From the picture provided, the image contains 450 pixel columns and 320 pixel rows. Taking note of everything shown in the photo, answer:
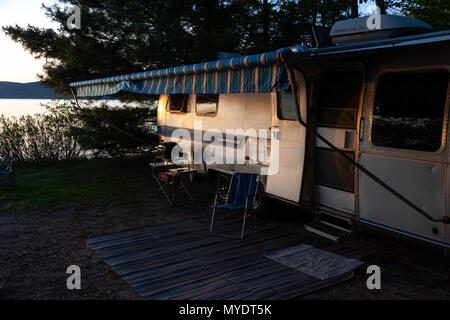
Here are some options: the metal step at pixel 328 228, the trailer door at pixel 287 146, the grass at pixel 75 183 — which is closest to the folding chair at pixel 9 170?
the grass at pixel 75 183

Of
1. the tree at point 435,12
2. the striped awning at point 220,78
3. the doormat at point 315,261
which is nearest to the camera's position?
the striped awning at point 220,78

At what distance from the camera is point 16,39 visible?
1148 centimetres

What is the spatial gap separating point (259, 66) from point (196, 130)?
12.1 ft

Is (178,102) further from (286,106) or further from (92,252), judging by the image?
(92,252)

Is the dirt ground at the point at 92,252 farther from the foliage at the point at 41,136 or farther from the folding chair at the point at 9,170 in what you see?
the foliage at the point at 41,136

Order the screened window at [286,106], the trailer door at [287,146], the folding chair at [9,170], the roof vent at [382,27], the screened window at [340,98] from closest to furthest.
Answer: the roof vent at [382,27] < the screened window at [340,98] < the trailer door at [287,146] < the screened window at [286,106] < the folding chair at [9,170]

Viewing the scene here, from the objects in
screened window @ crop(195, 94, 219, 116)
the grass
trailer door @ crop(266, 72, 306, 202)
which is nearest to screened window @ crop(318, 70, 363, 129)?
trailer door @ crop(266, 72, 306, 202)

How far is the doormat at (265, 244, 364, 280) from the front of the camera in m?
4.16

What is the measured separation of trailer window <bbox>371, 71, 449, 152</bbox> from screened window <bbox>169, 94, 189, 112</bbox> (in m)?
4.59

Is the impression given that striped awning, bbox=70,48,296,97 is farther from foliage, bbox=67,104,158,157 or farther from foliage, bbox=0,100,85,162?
foliage, bbox=0,100,85,162

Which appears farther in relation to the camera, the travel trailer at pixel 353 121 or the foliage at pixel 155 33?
the foliage at pixel 155 33

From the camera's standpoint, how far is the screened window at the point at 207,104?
7.10 m

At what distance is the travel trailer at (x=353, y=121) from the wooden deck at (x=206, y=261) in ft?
2.19
